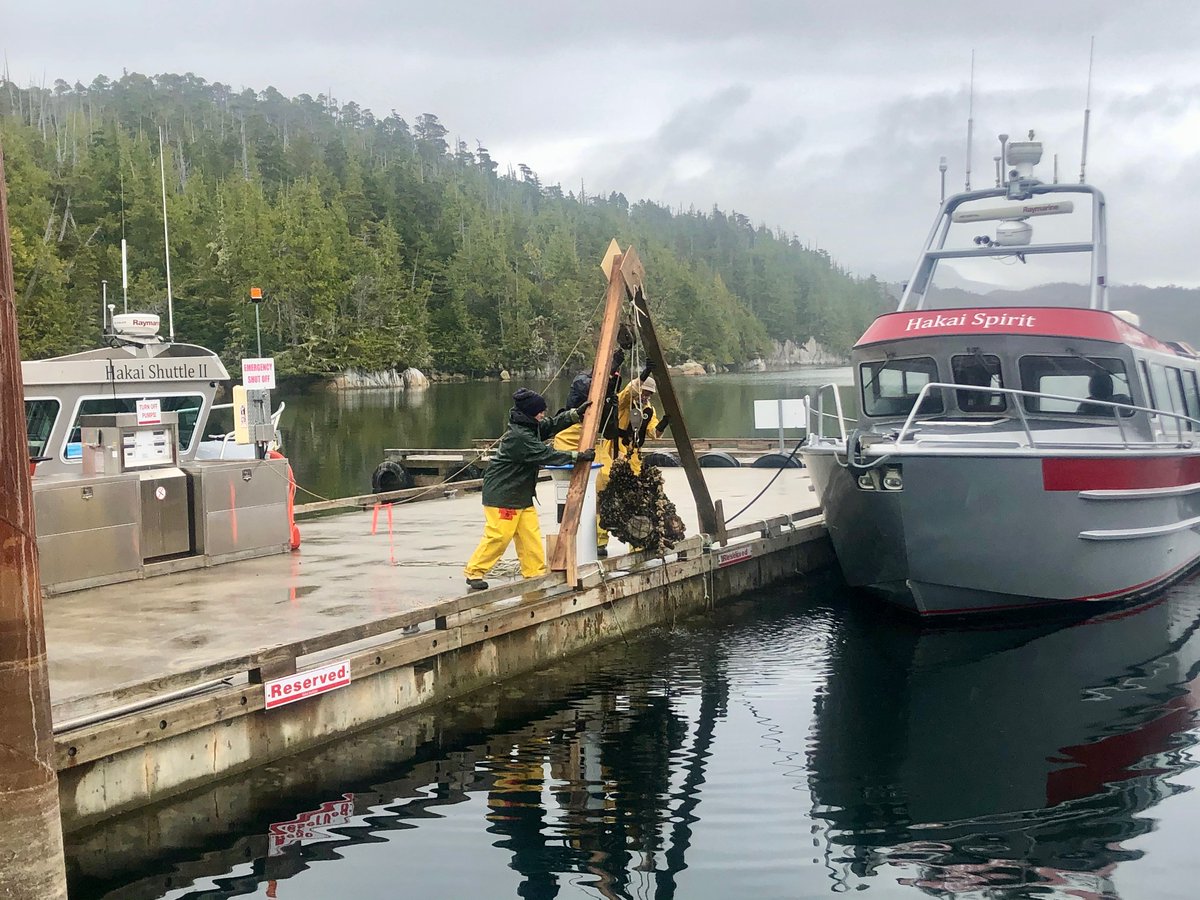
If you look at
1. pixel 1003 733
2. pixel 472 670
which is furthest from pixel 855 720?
pixel 472 670

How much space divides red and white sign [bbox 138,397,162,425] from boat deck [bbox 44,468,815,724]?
1.47 meters

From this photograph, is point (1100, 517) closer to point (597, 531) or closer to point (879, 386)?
point (879, 386)

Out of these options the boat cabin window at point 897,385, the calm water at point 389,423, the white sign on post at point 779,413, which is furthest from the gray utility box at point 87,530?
the calm water at point 389,423

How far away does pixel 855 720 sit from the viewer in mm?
9312

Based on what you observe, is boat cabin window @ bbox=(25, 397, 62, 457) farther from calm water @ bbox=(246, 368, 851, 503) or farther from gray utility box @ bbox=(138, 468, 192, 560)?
calm water @ bbox=(246, 368, 851, 503)

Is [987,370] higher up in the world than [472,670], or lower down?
higher up

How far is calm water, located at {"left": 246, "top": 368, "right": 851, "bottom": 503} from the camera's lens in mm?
32619

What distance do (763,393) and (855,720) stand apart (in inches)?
2566

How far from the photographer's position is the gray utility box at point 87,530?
375 inches

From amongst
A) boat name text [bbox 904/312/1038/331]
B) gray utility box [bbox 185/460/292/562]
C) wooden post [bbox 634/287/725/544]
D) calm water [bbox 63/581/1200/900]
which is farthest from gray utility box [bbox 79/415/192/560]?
boat name text [bbox 904/312/1038/331]

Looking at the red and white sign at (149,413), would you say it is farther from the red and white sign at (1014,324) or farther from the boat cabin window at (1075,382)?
the boat cabin window at (1075,382)

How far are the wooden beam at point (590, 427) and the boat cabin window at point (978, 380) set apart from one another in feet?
14.2

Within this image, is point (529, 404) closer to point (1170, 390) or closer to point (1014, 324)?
point (1014, 324)

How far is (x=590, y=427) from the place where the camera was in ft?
34.1
